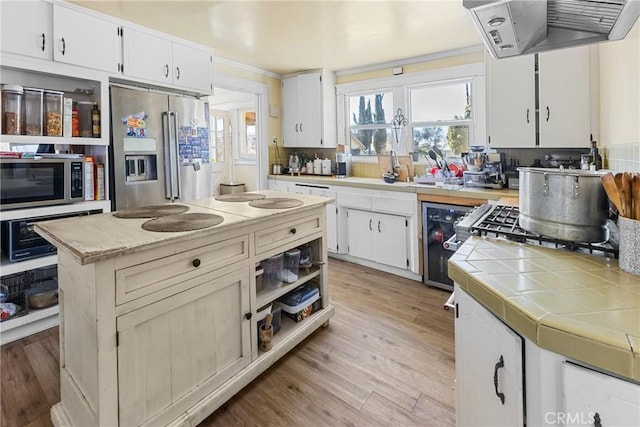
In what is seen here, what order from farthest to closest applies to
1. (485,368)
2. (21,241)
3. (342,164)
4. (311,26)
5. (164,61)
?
(342,164), (164,61), (311,26), (21,241), (485,368)

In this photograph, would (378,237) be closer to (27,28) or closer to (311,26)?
(311,26)

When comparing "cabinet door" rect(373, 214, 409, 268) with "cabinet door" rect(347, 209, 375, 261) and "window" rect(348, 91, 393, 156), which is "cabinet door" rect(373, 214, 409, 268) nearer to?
"cabinet door" rect(347, 209, 375, 261)

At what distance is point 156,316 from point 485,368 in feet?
3.90

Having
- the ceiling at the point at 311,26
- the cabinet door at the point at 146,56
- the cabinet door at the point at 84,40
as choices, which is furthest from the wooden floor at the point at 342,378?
the ceiling at the point at 311,26

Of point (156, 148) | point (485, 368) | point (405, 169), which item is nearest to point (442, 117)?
point (405, 169)

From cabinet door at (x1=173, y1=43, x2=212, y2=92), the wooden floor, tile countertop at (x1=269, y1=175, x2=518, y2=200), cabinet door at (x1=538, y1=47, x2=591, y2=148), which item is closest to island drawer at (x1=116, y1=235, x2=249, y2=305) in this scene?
the wooden floor

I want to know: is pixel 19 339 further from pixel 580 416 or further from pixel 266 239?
pixel 580 416

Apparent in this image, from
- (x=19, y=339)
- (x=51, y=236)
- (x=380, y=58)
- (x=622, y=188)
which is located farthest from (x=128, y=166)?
(x=622, y=188)

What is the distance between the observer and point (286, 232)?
2.00m

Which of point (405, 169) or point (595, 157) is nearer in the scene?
point (595, 157)

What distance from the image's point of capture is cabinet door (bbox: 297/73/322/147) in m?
4.22

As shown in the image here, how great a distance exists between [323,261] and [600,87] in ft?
7.13

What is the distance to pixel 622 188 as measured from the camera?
0.87 metres

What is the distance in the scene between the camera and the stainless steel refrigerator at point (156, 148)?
269 cm
